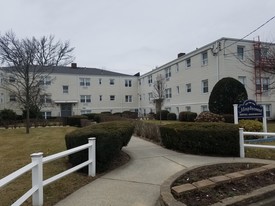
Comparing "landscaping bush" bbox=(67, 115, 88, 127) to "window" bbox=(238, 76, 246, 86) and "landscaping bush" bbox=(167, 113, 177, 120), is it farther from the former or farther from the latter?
"window" bbox=(238, 76, 246, 86)

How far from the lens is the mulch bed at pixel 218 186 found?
4508 mm

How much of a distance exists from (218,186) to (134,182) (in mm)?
2041

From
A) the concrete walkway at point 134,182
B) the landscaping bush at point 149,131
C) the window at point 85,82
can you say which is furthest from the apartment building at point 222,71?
the window at point 85,82

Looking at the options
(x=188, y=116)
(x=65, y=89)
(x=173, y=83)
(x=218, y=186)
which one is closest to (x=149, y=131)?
(x=218, y=186)

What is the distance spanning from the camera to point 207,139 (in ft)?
30.5

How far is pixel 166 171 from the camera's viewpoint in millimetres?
7230

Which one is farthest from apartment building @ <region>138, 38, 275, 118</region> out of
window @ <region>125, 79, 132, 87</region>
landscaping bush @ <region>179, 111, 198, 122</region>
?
window @ <region>125, 79, 132, 87</region>

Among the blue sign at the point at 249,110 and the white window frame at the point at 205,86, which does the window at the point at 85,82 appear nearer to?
the white window frame at the point at 205,86

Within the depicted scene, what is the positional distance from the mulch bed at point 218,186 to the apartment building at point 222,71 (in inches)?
761

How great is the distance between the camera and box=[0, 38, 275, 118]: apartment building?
26781mm

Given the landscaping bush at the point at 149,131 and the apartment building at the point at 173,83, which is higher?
the apartment building at the point at 173,83

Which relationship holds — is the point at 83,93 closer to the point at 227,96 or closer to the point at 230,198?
the point at 227,96

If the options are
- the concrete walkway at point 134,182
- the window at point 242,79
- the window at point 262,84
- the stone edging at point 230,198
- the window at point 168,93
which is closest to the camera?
the stone edging at point 230,198

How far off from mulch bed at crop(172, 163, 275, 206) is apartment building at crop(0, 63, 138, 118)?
40321mm
